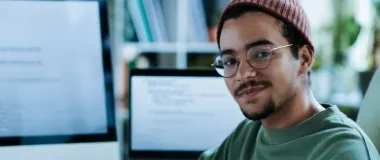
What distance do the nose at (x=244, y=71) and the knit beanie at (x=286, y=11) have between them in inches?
4.1

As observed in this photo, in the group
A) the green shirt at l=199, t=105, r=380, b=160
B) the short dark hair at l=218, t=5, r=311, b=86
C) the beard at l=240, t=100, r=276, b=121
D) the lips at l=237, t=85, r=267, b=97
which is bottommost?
the green shirt at l=199, t=105, r=380, b=160

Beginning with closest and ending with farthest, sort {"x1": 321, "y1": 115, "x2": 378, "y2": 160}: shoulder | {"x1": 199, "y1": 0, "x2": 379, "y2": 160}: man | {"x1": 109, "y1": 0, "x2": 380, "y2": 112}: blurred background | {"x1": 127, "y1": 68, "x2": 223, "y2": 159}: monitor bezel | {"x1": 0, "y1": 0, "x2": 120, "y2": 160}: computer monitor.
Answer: {"x1": 321, "y1": 115, "x2": 378, "y2": 160}: shoulder, {"x1": 199, "y1": 0, "x2": 379, "y2": 160}: man, {"x1": 0, "y1": 0, "x2": 120, "y2": 160}: computer monitor, {"x1": 127, "y1": 68, "x2": 223, "y2": 159}: monitor bezel, {"x1": 109, "y1": 0, "x2": 380, "y2": 112}: blurred background

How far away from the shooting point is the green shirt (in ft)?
2.80

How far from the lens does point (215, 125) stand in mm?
1343

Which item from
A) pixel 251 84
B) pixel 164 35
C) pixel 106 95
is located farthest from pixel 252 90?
pixel 164 35

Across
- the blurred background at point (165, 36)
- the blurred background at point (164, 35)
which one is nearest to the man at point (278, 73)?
the blurred background at point (165, 36)

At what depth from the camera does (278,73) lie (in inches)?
37.5

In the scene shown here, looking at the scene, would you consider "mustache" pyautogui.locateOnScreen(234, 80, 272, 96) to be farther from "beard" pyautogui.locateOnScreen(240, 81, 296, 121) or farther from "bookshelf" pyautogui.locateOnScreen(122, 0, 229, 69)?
"bookshelf" pyautogui.locateOnScreen(122, 0, 229, 69)

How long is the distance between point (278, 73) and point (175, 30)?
5.52 ft

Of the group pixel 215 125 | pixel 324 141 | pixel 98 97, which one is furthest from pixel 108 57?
pixel 324 141

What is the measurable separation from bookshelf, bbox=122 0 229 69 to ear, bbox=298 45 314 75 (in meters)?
1.52

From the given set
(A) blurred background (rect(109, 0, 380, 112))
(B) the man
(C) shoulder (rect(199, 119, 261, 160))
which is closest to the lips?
(B) the man

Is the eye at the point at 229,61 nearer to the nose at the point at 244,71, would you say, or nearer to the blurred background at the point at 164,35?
the nose at the point at 244,71

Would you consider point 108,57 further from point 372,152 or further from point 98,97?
point 372,152
